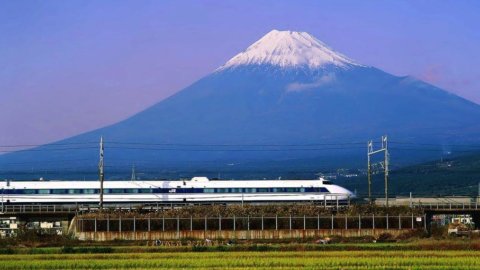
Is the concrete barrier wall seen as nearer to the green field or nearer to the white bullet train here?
the green field

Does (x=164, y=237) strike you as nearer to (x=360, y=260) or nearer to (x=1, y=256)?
(x=1, y=256)

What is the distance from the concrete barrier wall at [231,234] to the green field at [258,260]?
15.2m

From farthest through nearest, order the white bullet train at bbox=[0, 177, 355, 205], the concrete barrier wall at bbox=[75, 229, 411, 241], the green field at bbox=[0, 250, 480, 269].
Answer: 1. the white bullet train at bbox=[0, 177, 355, 205]
2. the concrete barrier wall at bbox=[75, 229, 411, 241]
3. the green field at bbox=[0, 250, 480, 269]

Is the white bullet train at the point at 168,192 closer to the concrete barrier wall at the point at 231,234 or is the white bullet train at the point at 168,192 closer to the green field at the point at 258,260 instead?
the concrete barrier wall at the point at 231,234

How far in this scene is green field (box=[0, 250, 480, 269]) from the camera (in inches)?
1475

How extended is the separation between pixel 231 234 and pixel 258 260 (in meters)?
20.5

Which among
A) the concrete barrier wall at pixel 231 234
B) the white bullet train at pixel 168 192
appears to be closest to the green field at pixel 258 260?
the concrete barrier wall at pixel 231 234

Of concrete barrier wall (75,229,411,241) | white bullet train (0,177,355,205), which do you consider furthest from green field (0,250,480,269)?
white bullet train (0,177,355,205)

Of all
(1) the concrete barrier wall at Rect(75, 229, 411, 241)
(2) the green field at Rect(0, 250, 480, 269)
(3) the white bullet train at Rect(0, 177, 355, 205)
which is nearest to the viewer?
(2) the green field at Rect(0, 250, 480, 269)

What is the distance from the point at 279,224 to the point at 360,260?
21.9 meters

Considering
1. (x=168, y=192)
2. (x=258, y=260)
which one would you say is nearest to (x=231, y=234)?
(x=258, y=260)

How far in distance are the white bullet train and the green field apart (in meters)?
39.1

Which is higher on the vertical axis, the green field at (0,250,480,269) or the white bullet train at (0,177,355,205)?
the white bullet train at (0,177,355,205)

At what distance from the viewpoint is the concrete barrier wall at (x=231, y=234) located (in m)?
59.4
